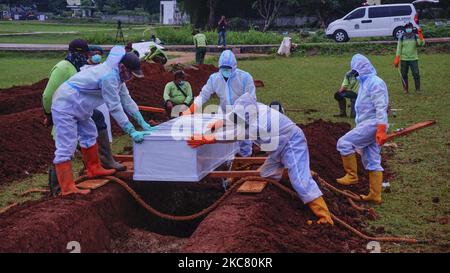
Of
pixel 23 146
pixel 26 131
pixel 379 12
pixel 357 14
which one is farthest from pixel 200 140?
pixel 357 14

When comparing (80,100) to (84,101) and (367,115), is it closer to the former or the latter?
(84,101)

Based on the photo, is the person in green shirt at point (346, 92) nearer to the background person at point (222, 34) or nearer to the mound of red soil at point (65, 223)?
the mound of red soil at point (65, 223)

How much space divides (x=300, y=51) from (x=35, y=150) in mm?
22372

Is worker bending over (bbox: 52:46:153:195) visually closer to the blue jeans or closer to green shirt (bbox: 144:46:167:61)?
green shirt (bbox: 144:46:167:61)

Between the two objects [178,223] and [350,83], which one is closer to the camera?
[178,223]

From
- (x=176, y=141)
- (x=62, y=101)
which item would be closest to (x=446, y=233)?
(x=176, y=141)

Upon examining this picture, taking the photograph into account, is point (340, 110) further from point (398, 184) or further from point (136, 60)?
point (136, 60)

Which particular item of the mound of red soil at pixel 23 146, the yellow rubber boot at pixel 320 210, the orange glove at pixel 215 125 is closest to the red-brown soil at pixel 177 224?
the yellow rubber boot at pixel 320 210

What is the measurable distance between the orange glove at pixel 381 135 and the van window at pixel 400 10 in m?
26.8

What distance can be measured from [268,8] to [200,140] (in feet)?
→ 133

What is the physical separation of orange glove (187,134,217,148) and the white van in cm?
2809

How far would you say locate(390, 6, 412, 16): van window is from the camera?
3316 cm

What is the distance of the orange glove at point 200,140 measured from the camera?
715 cm

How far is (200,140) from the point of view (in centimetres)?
716
